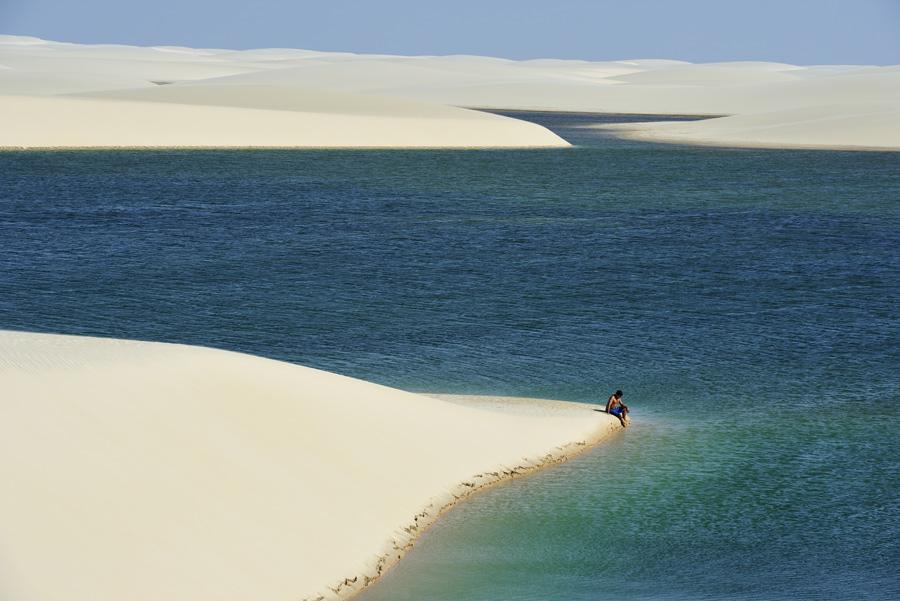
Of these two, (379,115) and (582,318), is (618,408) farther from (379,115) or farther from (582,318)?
(379,115)

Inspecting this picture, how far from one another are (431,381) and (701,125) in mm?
76736

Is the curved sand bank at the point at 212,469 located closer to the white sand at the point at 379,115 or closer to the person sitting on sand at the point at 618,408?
the person sitting on sand at the point at 618,408

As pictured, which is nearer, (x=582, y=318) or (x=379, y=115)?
(x=582, y=318)

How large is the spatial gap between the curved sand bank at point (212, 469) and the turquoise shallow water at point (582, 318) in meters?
0.58

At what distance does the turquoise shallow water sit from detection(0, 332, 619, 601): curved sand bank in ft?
1.91

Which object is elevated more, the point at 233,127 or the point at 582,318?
the point at 233,127

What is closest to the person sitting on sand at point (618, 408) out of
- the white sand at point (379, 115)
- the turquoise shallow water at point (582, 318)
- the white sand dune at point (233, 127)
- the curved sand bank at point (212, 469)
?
→ the turquoise shallow water at point (582, 318)

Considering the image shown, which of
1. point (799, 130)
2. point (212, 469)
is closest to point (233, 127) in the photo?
point (799, 130)

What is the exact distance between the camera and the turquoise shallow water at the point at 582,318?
1402 centimetres

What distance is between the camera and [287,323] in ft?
84.5

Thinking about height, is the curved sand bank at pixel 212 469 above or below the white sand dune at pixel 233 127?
below

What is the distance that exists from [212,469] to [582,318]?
1450 cm

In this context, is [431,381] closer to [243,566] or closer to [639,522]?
[639,522]

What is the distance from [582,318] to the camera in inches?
1049
